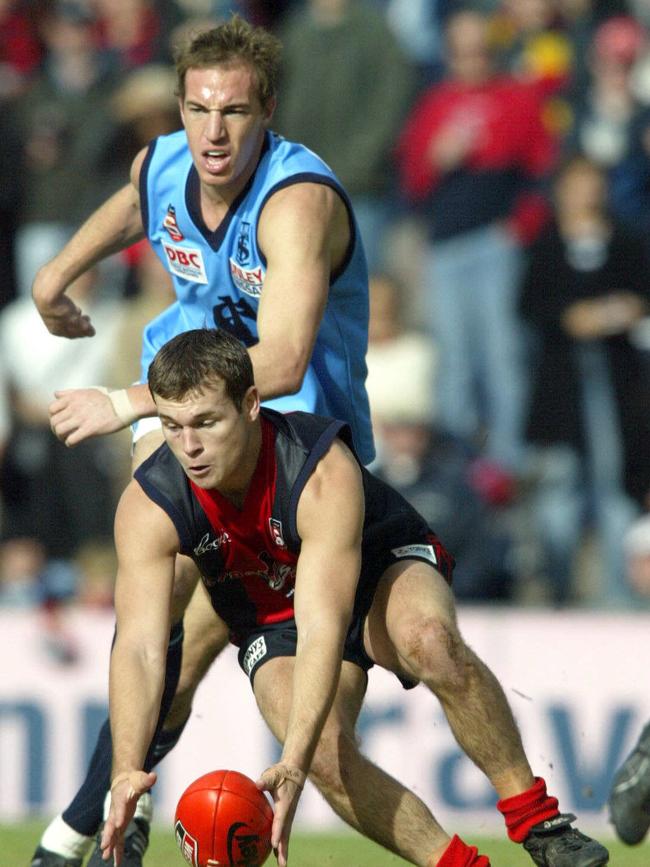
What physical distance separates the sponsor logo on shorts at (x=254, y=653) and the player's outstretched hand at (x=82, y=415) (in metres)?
0.98

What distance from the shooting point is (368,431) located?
21.1 ft

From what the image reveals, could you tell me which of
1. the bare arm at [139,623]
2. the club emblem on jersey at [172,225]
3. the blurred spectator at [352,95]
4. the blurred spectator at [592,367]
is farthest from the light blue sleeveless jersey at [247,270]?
the blurred spectator at [352,95]

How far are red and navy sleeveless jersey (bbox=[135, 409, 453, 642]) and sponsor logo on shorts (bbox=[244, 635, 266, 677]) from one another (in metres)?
0.13

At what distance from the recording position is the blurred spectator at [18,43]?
12.9m

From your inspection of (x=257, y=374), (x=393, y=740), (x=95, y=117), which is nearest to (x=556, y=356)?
(x=393, y=740)

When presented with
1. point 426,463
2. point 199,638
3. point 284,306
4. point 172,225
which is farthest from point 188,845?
point 426,463

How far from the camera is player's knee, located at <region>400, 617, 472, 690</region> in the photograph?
5.52m

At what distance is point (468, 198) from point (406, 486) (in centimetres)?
224

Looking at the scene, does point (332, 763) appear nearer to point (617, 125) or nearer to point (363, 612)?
point (363, 612)

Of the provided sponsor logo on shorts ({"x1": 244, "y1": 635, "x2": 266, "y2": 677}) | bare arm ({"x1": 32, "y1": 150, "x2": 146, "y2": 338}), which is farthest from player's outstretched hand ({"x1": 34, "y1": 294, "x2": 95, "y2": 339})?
sponsor logo on shorts ({"x1": 244, "y1": 635, "x2": 266, "y2": 677})

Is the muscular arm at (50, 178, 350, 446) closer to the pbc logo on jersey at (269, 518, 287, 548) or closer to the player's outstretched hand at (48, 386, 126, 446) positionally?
the player's outstretched hand at (48, 386, 126, 446)

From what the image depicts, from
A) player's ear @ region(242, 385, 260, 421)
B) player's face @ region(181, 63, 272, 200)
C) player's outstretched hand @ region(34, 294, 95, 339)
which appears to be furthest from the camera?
player's outstretched hand @ region(34, 294, 95, 339)

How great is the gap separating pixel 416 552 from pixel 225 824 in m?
1.26

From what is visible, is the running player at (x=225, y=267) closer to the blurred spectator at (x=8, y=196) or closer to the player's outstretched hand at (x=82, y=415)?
the player's outstretched hand at (x=82, y=415)
